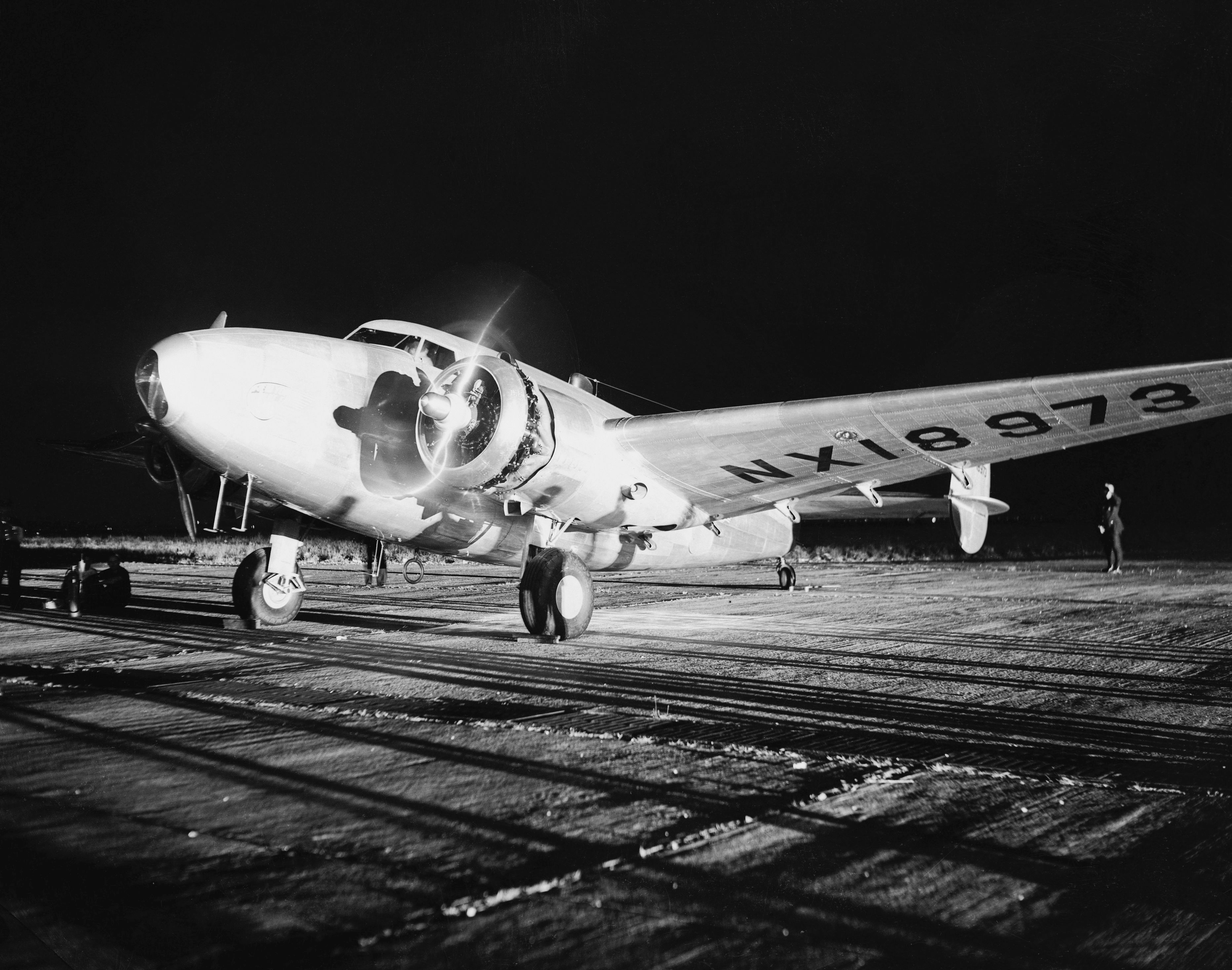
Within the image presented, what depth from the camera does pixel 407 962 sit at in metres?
2.21

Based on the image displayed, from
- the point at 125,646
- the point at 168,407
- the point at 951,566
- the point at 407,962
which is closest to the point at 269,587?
the point at 125,646

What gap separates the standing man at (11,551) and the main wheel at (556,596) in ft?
27.8

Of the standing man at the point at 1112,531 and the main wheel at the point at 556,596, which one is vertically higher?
the standing man at the point at 1112,531

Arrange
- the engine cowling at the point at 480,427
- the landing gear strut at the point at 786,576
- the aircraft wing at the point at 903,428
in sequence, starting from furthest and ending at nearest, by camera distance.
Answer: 1. the landing gear strut at the point at 786,576
2. the engine cowling at the point at 480,427
3. the aircraft wing at the point at 903,428

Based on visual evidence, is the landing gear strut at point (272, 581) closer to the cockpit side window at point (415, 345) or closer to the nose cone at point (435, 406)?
the cockpit side window at point (415, 345)

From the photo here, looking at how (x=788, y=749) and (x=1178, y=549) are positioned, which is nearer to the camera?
(x=788, y=749)

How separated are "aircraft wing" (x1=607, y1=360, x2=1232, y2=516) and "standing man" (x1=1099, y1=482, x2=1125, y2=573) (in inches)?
475

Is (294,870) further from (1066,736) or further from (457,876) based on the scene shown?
(1066,736)

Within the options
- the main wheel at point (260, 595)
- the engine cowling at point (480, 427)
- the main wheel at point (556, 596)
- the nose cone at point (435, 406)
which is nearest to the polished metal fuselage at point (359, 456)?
the engine cowling at point (480, 427)

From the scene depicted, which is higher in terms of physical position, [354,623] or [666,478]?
[666,478]

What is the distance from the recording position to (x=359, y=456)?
8.58m

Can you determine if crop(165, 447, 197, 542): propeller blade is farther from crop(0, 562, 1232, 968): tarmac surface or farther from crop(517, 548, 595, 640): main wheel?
crop(517, 548, 595, 640): main wheel

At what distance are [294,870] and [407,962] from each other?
823 millimetres

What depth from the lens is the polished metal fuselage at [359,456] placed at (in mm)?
7551
